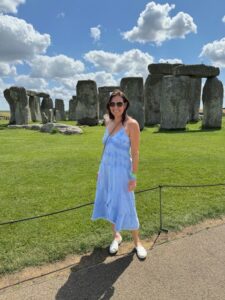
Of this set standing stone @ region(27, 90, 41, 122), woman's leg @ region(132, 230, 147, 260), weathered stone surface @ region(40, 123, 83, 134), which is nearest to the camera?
woman's leg @ region(132, 230, 147, 260)

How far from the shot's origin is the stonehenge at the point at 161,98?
15.9 meters

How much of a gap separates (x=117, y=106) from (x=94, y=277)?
6.12 ft

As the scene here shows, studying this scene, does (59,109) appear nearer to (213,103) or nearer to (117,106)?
(213,103)

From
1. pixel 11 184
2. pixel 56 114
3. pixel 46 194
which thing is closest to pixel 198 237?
pixel 46 194

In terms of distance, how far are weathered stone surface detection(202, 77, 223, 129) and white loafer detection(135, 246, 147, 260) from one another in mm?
13808

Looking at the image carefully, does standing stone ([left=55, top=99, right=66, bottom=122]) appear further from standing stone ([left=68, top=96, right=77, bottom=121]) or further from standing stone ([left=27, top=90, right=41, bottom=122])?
standing stone ([left=27, top=90, right=41, bottom=122])

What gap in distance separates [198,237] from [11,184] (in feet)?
12.8

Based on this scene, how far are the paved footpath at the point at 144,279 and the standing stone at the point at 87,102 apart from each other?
16008 millimetres

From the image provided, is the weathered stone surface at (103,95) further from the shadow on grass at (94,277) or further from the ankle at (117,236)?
the shadow on grass at (94,277)

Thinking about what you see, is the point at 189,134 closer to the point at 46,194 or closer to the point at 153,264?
the point at 46,194

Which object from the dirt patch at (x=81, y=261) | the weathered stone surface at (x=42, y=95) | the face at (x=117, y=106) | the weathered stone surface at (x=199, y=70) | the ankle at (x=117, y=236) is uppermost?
the weathered stone surface at (x=199, y=70)

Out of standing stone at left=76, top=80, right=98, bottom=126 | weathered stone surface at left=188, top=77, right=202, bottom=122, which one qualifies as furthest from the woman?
weathered stone surface at left=188, top=77, right=202, bottom=122

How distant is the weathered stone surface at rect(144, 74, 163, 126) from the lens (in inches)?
778

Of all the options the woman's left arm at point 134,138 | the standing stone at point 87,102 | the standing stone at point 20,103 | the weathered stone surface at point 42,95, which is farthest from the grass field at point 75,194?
the weathered stone surface at point 42,95
